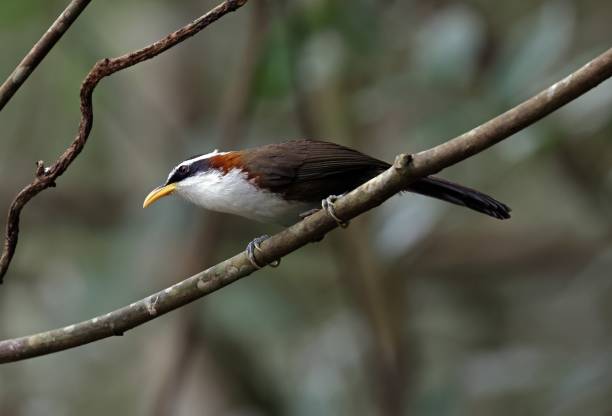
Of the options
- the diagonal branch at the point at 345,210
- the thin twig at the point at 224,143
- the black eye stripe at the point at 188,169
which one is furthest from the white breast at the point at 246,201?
the thin twig at the point at 224,143

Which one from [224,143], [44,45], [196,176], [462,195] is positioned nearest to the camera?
[44,45]

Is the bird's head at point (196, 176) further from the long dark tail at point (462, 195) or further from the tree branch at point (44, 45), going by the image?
the tree branch at point (44, 45)

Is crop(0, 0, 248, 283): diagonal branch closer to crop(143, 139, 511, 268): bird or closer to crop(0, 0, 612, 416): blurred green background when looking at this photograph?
crop(143, 139, 511, 268): bird

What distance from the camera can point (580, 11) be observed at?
224 inches

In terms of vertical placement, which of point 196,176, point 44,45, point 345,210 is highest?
point 196,176

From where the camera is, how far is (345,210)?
7.66 ft

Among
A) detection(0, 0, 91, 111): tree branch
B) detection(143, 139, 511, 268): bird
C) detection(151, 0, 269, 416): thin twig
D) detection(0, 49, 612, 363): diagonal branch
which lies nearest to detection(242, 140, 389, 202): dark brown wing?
detection(143, 139, 511, 268): bird

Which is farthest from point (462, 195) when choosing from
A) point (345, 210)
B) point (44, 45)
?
point (44, 45)

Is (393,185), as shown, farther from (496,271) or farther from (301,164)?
(496,271)

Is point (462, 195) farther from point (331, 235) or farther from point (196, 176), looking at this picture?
point (331, 235)

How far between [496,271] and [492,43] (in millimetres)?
1323

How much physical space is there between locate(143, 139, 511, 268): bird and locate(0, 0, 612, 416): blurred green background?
0.80m

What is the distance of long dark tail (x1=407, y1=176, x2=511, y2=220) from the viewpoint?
2.95 meters

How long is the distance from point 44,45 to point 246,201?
1.11 metres
